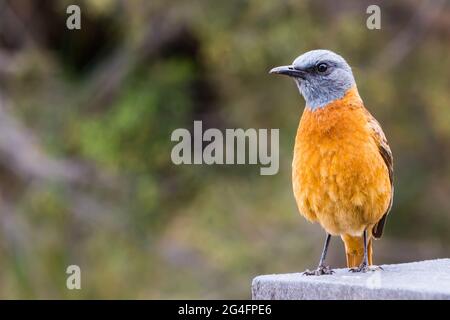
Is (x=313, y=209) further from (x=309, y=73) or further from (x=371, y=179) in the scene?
(x=309, y=73)

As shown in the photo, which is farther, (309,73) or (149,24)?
(149,24)

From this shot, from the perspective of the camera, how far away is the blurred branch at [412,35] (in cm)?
1106

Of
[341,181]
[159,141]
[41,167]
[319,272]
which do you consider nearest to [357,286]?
[319,272]

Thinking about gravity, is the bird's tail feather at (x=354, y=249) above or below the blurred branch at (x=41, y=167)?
below

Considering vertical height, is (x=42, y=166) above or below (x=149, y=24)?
below

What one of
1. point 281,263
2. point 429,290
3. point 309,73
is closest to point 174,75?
point 281,263

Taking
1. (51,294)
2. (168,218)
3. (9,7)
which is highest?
(9,7)

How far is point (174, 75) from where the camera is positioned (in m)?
11.4

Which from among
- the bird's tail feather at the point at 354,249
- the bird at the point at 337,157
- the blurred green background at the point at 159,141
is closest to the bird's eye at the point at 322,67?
the bird at the point at 337,157

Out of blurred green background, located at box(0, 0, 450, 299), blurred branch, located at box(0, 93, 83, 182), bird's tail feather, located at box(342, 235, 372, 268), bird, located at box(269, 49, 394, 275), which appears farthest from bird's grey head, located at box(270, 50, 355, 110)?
blurred branch, located at box(0, 93, 83, 182)

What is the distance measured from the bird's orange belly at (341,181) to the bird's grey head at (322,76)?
0.31 metres

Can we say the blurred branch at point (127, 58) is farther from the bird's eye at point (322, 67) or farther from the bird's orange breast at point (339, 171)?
the bird's orange breast at point (339, 171)

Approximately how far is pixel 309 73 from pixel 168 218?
7007 millimetres

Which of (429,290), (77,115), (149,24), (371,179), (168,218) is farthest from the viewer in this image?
(168,218)
